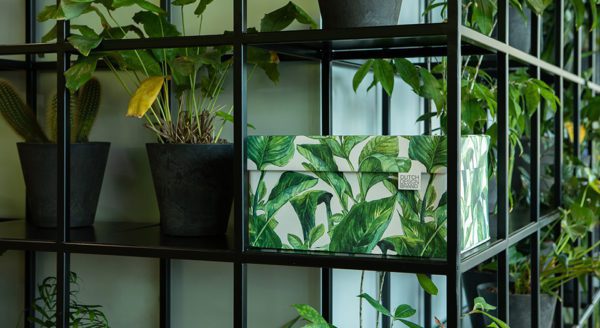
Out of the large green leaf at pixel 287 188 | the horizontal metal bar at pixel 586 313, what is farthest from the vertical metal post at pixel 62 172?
the horizontal metal bar at pixel 586 313

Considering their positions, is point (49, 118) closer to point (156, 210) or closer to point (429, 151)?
point (156, 210)

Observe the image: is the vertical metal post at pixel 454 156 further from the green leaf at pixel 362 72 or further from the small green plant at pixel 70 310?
the small green plant at pixel 70 310

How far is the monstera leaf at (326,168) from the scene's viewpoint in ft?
5.64

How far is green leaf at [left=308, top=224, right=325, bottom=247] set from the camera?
1739mm

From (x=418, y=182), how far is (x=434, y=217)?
8 cm

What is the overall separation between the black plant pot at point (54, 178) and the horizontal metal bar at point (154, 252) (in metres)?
0.26

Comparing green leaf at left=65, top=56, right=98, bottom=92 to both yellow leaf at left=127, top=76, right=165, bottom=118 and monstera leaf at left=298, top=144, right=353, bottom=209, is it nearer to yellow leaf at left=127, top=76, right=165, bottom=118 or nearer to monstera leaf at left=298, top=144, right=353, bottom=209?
yellow leaf at left=127, top=76, right=165, bottom=118

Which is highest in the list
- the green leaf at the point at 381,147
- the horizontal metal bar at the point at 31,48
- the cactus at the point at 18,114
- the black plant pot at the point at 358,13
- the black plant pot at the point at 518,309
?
the black plant pot at the point at 358,13

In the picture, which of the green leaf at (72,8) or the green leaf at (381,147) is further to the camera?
the green leaf at (72,8)

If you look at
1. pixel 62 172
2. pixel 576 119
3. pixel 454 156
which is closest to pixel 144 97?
pixel 62 172

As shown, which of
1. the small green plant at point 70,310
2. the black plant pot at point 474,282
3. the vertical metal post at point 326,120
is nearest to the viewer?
the vertical metal post at point 326,120

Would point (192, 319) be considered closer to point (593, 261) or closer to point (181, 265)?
point (181, 265)

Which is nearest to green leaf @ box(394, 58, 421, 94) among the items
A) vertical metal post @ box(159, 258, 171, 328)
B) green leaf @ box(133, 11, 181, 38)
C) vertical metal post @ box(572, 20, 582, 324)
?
green leaf @ box(133, 11, 181, 38)

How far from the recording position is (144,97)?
6.08ft
